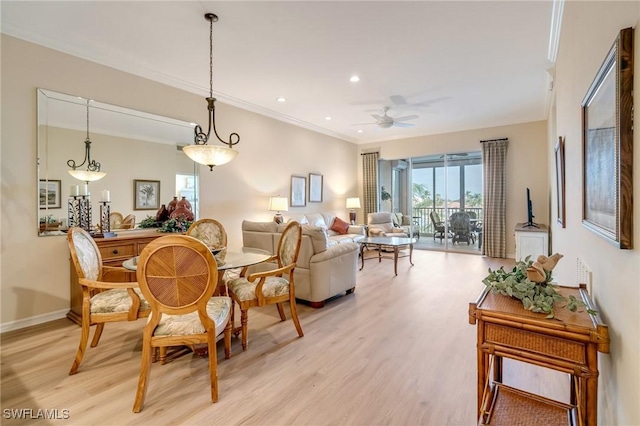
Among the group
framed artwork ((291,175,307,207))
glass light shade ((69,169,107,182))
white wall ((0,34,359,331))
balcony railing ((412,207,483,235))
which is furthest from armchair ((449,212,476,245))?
glass light shade ((69,169,107,182))

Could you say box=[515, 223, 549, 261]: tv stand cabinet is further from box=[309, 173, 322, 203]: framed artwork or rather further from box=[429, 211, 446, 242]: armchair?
box=[309, 173, 322, 203]: framed artwork

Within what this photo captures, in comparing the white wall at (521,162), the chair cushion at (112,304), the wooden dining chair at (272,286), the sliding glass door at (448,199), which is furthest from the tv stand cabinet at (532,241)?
the chair cushion at (112,304)

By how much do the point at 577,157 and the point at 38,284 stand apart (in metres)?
4.82

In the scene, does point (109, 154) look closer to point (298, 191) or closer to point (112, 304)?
point (112, 304)

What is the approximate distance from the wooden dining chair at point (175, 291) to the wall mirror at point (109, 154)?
7.44ft

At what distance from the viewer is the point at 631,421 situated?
3.12 feet

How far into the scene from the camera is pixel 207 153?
280 centimetres

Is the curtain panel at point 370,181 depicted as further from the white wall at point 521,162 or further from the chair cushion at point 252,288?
the chair cushion at point 252,288

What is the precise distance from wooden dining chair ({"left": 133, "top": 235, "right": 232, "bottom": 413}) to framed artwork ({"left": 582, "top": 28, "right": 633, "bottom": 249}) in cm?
185

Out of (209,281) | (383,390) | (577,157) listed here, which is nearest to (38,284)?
(209,281)

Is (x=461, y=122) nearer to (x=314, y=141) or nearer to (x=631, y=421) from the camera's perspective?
(x=314, y=141)

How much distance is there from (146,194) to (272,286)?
94.5 inches

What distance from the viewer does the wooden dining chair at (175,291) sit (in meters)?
1.76

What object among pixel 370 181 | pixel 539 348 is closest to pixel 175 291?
pixel 539 348
